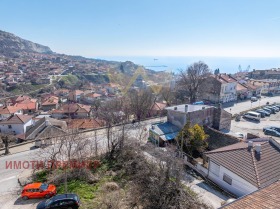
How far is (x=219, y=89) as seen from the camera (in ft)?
152

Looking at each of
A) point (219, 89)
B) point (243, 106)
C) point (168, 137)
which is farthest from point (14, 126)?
point (243, 106)

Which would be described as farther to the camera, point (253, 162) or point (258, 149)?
point (258, 149)

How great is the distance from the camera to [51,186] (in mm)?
15719

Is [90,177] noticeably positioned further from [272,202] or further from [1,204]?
[272,202]

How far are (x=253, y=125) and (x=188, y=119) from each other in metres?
14.5

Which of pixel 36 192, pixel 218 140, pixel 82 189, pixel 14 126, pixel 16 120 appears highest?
pixel 218 140

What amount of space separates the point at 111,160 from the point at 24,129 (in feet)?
84.4

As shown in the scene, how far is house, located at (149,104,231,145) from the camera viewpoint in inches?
1014

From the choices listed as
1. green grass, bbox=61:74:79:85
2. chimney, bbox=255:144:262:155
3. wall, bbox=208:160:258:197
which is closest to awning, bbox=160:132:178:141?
wall, bbox=208:160:258:197

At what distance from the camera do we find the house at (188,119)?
25.8 metres

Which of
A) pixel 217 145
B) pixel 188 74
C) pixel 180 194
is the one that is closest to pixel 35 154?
pixel 180 194

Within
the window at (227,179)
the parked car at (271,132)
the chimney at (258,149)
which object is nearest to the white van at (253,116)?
the parked car at (271,132)

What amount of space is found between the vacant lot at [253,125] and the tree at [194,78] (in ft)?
36.0

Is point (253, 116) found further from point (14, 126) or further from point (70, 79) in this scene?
point (70, 79)
